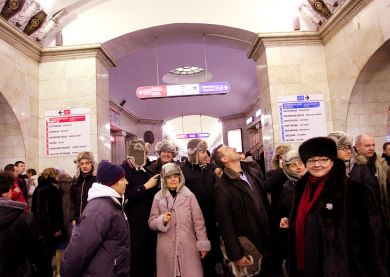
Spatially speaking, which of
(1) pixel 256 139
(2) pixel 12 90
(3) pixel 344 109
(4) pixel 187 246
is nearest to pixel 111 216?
(4) pixel 187 246

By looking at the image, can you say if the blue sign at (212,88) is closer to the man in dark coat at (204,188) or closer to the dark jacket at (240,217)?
the man in dark coat at (204,188)

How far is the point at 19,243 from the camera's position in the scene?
242cm

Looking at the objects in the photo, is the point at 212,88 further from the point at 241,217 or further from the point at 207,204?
the point at 241,217

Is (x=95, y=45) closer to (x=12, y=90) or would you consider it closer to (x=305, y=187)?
(x=12, y=90)

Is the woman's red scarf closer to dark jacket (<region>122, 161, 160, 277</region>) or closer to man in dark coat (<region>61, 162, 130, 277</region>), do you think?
man in dark coat (<region>61, 162, 130, 277</region>)

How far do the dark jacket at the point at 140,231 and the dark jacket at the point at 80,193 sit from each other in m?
0.70

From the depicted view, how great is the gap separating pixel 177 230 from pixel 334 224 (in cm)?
165

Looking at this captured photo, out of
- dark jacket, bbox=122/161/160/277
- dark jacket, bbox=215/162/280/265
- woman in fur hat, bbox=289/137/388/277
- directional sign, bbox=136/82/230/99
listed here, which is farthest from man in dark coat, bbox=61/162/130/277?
directional sign, bbox=136/82/230/99

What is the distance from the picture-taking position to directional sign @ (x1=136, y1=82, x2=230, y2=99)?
8750 millimetres

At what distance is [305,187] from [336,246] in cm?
46

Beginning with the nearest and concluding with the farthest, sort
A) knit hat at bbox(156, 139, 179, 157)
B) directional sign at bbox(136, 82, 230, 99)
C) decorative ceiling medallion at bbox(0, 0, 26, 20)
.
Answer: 1. knit hat at bbox(156, 139, 179, 157)
2. decorative ceiling medallion at bbox(0, 0, 26, 20)
3. directional sign at bbox(136, 82, 230, 99)

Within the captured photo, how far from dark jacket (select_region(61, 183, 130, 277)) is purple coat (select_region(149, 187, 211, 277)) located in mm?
928

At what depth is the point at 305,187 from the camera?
7.73ft

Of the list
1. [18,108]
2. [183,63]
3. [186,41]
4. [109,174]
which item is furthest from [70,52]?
[183,63]
